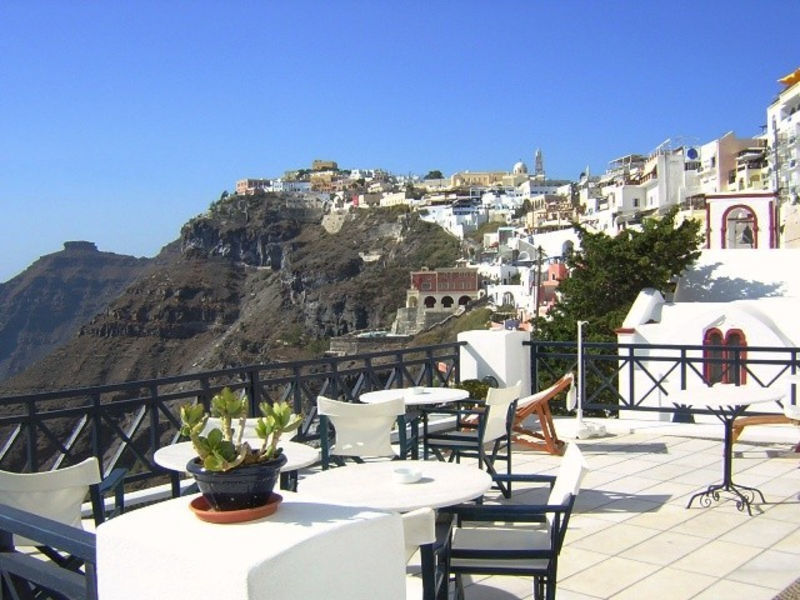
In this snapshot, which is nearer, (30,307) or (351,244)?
(351,244)

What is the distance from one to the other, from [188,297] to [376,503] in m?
112

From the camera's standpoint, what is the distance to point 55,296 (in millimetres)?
151250

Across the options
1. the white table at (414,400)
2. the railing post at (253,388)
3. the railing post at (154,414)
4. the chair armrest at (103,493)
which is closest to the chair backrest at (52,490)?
the chair armrest at (103,493)

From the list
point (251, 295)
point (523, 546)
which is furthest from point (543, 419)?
point (251, 295)

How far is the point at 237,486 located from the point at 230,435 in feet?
1.22

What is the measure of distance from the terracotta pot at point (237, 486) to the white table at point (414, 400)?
3900 mm

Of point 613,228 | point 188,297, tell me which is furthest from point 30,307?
point 613,228

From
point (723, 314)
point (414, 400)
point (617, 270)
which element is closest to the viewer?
point (414, 400)

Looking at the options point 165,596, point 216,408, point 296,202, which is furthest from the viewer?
point 296,202

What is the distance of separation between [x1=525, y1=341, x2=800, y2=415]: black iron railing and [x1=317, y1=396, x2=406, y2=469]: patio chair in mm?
2863

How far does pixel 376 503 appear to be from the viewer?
3.16 m

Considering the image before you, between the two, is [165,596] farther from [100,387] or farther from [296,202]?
[296,202]

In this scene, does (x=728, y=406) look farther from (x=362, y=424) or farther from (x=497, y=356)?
(x=497, y=356)

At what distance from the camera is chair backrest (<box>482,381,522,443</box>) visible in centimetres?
562
